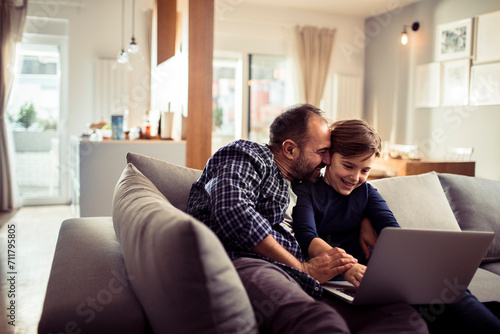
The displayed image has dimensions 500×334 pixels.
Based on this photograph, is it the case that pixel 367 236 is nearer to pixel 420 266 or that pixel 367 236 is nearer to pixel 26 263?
pixel 420 266

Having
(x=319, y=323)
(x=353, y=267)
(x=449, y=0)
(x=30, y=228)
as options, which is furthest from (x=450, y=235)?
(x=449, y=0)

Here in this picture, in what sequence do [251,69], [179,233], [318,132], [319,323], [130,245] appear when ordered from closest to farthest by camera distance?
[179,233] → [319,323] → [130,245] → [318,132] → [251,69]

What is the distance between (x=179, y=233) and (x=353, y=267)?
29.9 inches

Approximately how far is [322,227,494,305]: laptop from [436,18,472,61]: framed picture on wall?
15.4 feet

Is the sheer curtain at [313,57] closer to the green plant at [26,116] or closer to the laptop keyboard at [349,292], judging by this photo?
the green plant at [26,116]

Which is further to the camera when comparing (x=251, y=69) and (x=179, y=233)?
(x=251, y=69)

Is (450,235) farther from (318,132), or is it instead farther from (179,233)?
(179,233)

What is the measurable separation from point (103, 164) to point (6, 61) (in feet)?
9.64

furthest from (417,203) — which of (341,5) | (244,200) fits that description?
(341,5)

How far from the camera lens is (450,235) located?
3.93 feet

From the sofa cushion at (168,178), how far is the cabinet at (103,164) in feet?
5.74

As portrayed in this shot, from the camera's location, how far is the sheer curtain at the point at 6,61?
5.39 meters

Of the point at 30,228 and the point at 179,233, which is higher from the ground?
the point at 179,233

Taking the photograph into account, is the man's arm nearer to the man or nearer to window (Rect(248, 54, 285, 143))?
the man
